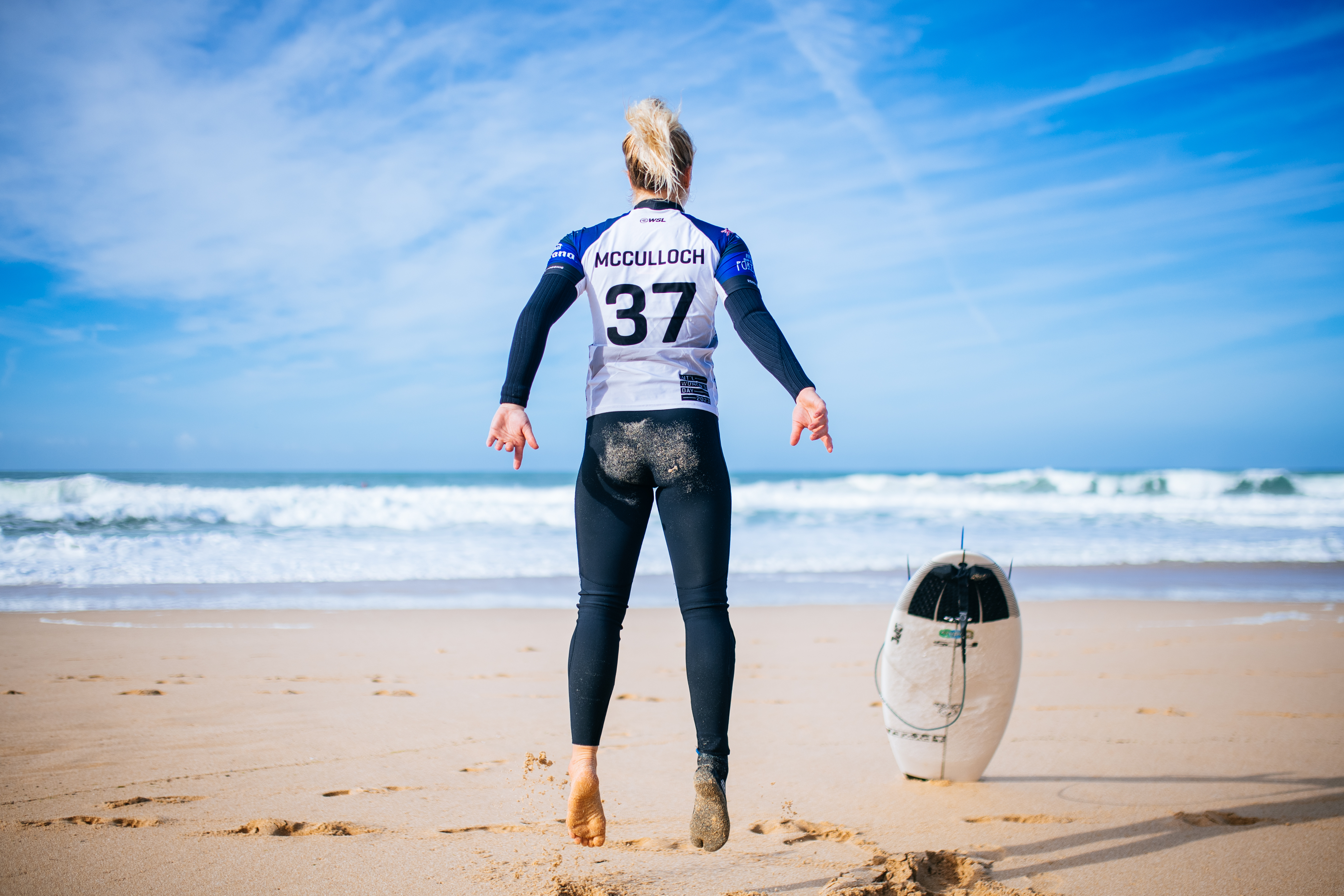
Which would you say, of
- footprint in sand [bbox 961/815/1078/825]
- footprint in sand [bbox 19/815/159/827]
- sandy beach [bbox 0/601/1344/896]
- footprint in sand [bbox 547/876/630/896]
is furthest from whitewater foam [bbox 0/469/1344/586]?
footprint in sand [bbox 547/876/630/896]

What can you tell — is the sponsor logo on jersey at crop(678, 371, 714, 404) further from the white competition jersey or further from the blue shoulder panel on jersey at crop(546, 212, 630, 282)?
the blue shoulder panel on jersey at crop(546, 212, 630, 282)

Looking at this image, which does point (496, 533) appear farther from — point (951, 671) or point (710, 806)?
point (710, 806)

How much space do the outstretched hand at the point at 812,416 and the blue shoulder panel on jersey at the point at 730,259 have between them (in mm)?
408

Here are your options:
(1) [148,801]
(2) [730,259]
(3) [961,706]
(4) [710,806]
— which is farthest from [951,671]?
(1) [148,801]

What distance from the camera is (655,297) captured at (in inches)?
94.1

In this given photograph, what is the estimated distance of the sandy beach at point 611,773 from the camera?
262cm

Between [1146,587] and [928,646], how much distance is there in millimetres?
8427

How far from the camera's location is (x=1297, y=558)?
1314 centimetres

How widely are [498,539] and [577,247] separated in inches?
514

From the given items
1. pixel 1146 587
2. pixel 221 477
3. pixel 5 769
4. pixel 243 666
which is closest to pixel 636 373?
pixel 5 769

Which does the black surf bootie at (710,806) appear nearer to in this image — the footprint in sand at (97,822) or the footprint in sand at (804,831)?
the footprint in sand at (804,831)

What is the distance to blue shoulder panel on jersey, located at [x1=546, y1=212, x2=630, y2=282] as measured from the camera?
2445mm

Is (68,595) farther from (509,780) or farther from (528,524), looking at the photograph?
(528,524)

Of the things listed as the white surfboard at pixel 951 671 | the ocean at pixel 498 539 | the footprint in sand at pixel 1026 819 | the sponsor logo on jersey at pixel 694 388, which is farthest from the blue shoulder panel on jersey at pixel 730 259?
the ocean at pixel 498 539
